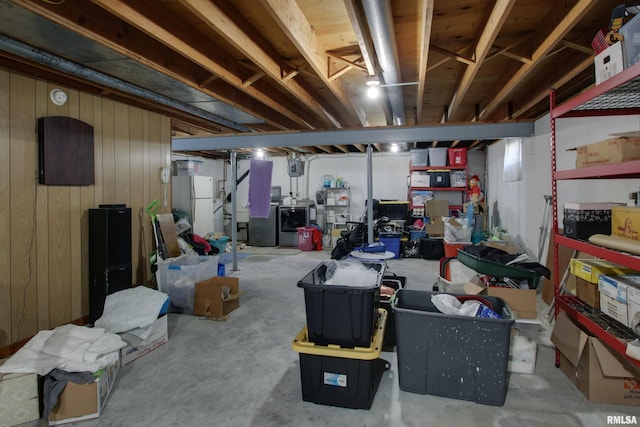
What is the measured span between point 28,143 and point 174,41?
159 centimetres

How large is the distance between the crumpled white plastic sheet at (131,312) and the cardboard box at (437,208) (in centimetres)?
524

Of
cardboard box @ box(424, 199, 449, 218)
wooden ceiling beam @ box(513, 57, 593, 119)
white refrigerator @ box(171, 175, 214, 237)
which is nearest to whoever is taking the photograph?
wooden ceiling beam @ box(513, 57, 593, 119)

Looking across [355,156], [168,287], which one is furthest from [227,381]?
[355,156]

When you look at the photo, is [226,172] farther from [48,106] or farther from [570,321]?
[570,321]

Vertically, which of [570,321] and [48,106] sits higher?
[48,106]

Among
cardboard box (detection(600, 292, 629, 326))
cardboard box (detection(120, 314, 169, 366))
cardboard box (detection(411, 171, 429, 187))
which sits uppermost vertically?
cardboard box (detection(411, 171, 429, 187))

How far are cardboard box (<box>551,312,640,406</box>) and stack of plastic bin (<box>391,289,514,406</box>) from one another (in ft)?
1.59

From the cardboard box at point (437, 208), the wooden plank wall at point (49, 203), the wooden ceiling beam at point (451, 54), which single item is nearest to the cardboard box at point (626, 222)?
the wooden ceiling beam at point (451, 54)

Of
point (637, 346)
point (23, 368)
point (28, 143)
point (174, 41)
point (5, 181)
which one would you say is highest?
point (174, 41)

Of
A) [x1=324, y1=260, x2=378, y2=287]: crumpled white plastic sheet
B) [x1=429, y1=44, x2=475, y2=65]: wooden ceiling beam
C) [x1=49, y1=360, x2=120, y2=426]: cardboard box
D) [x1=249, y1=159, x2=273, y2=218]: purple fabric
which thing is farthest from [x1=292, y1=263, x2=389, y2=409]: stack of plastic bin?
[x1=249, y1=159, x2=273, y2=218]: purple fabric

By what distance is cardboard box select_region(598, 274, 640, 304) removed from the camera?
5.70 feet

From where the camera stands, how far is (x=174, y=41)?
221 centimetres

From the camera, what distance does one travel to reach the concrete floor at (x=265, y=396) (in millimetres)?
1850

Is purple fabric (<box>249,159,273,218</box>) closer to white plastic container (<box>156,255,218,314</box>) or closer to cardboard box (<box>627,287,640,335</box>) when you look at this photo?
white plastic container (<box>156,255,218,314</box>)
